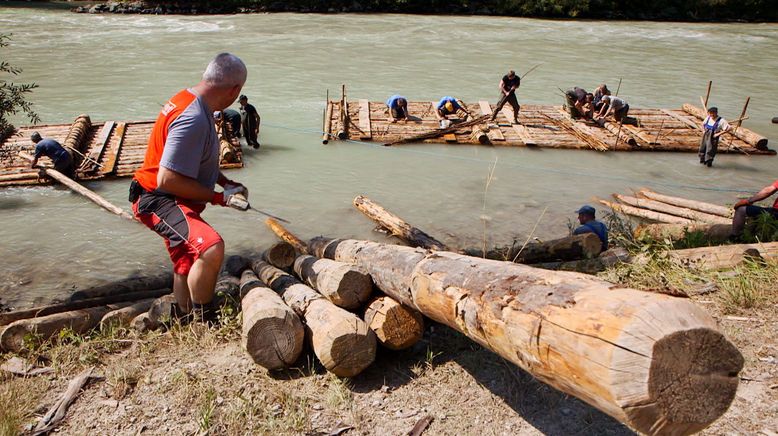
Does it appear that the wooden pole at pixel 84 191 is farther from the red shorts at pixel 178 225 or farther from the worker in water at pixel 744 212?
the worker in water at pixel 744 212

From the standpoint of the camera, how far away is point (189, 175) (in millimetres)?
4062

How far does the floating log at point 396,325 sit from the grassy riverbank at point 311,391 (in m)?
0.19

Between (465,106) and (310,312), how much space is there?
13024 mm

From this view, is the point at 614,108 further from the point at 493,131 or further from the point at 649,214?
the point at 649,214

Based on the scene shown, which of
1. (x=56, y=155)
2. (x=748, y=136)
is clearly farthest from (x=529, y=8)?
(x=56, y=155)

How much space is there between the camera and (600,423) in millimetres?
3578

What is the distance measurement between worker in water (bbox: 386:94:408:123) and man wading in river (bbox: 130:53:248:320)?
11242mm

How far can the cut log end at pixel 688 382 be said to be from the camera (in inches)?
89.0

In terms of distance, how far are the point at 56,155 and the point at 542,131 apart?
10.7m

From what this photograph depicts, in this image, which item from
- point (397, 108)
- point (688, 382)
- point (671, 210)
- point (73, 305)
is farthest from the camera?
point (397, 108)

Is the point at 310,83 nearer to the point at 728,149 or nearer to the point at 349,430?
the point at 728,149

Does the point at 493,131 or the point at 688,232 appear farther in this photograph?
the point at 493,131

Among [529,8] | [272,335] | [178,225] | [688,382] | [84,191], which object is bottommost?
[84,191]

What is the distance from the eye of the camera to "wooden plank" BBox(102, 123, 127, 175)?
11.7 meters
